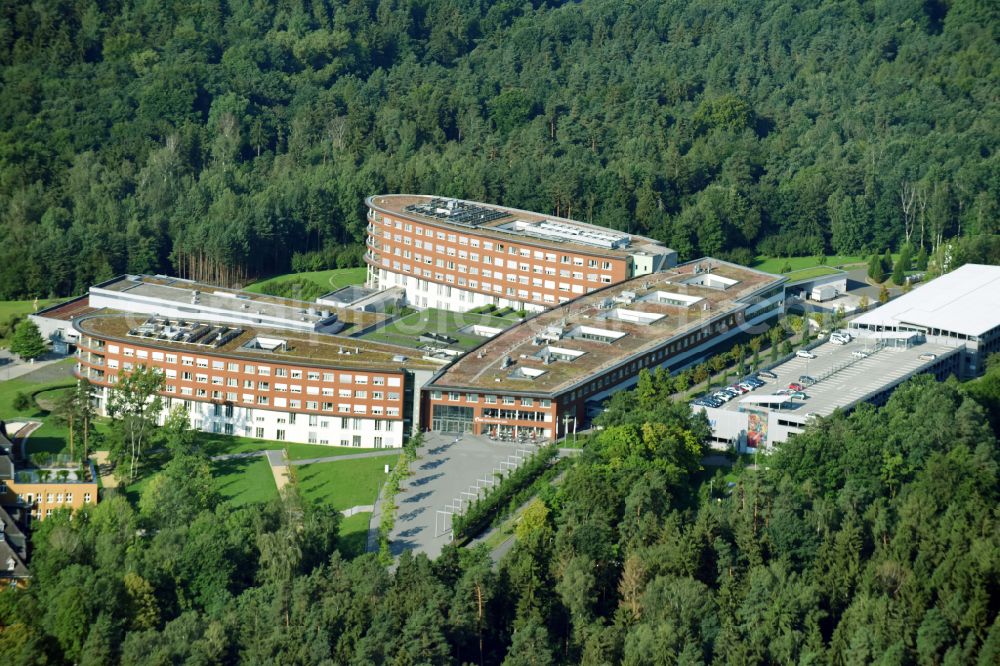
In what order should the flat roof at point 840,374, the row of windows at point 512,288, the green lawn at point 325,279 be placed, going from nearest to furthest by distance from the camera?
the flat roof at point 840,374 < the row of windows at point 512,288 < the green lawn at point 325,279

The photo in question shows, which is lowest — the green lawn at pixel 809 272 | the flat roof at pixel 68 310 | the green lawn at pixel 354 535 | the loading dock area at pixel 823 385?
the green lawn at pixel 354 535

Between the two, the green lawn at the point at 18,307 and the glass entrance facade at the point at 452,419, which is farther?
the green lawn at the point at 18,307

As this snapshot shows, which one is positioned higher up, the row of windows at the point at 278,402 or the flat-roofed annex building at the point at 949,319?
the flat-roofed annex building at the point at 949,319

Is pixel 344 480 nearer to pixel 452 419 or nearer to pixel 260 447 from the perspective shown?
pixel 260 447

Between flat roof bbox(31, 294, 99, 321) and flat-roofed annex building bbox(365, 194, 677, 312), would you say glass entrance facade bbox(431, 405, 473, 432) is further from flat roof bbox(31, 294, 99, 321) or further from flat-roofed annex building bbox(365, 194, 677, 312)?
flat roof bbox(31, 294, 99, 321)

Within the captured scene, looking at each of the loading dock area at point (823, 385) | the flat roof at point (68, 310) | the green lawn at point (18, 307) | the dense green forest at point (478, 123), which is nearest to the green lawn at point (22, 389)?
the flat roof at point (68, 310)

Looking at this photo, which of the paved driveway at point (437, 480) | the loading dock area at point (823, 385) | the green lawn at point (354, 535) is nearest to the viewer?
the green lawn at point (354, 535)

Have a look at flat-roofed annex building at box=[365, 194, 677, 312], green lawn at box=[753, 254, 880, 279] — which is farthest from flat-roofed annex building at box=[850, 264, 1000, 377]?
green lawn at box=[753, 254, 880, 279]

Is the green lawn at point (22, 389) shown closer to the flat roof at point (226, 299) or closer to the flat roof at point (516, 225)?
the flat roof at point (226, 299)
